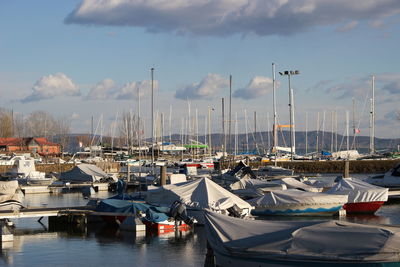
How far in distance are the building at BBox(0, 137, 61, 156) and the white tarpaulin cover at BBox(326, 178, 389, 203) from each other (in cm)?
10106

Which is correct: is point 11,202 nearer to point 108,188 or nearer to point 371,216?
point 371,216

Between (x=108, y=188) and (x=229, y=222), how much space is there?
1659 inches

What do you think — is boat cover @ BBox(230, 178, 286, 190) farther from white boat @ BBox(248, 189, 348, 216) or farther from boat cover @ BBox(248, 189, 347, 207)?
white boat @ BBox(248, 189, 348, 216)

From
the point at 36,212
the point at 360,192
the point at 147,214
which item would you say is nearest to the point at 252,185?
the point at 360,192

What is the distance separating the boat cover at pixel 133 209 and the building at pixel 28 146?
102236mm

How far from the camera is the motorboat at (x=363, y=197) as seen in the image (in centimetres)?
3809

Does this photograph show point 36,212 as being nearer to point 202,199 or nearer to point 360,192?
point 202,199

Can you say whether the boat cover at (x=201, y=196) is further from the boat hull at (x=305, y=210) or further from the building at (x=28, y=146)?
the building at (x=28, y=146)

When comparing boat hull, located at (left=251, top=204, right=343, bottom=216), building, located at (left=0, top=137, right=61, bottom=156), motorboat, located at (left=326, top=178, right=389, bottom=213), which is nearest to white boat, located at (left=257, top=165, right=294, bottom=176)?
motorboat, located at (left=326, top=178, right=389, bottom=213)

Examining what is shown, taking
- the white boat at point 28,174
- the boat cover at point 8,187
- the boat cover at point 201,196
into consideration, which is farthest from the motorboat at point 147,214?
the white boat at point 28,174

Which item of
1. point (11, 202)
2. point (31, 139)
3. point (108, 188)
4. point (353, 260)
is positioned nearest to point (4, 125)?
point (31, 139)

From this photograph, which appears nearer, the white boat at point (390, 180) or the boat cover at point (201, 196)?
the boat cover at point (201, 196)

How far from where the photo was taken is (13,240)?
94.3 feet

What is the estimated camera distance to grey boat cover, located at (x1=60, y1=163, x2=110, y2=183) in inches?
2498
